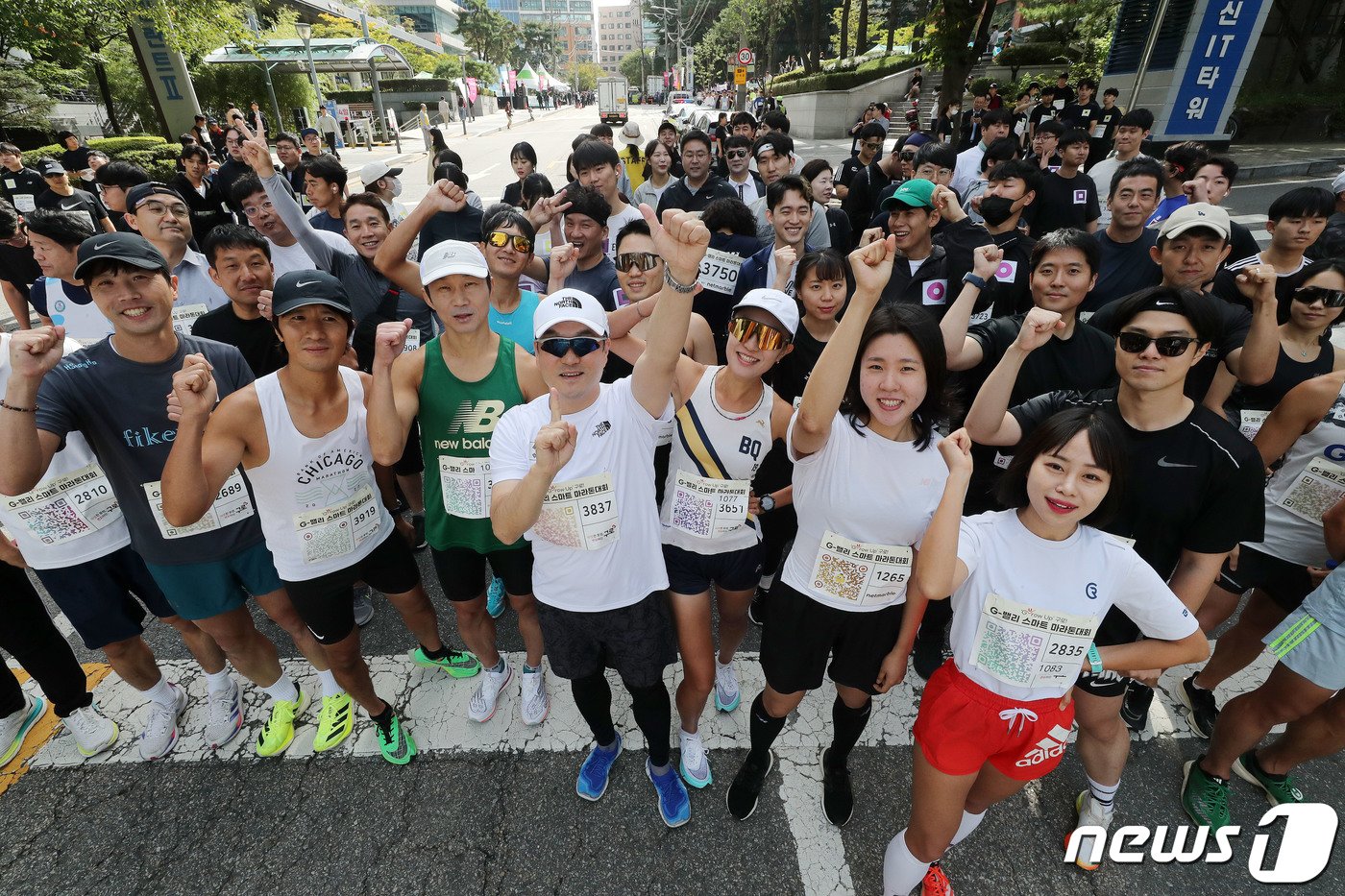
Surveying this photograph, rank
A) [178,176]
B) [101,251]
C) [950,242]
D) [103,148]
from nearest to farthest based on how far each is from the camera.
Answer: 1. [101,251]
2. [950,242]
3. [178,176]
4. [103,148]

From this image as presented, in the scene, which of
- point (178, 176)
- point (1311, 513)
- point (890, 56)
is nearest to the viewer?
point (1311, 513)

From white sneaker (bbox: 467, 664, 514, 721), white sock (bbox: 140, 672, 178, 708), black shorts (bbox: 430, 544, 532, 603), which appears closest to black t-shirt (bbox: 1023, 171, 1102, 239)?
black shorts (bbox: 430, 544, 532, 603)

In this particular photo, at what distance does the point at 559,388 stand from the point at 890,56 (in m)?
40.3

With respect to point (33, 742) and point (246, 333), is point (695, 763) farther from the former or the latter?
point (246, 333)

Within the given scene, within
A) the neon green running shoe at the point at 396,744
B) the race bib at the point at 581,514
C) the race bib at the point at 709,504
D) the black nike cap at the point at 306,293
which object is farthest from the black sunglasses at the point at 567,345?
the neon green running shoe at the point at 396,744

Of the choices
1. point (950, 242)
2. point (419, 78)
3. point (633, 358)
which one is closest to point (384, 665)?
point (633, 358)

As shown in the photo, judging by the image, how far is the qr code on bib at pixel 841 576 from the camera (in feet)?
7.38

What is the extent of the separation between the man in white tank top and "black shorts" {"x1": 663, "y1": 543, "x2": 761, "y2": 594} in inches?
52.4

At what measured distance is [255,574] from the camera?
279cm

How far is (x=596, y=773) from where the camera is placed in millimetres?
2744

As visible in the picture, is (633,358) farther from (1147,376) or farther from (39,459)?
(39,459)

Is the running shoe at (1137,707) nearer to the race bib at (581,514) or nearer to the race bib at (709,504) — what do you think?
the race bib at (709,504)

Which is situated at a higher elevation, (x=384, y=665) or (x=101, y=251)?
(x=101, y=251)

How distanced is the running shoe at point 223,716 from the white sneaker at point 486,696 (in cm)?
115
